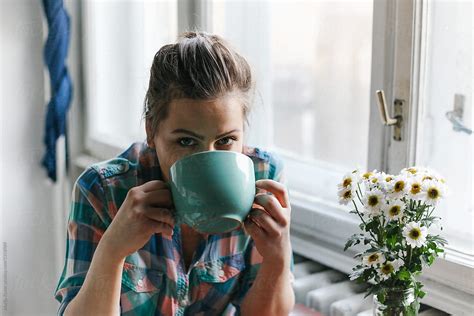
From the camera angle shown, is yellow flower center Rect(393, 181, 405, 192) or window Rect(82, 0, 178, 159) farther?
window Rect(82, 0, 178, 159)

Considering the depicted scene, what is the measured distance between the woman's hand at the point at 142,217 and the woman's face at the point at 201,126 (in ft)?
0.20

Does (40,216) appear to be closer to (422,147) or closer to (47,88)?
(47,88)

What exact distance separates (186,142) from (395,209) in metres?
0.24

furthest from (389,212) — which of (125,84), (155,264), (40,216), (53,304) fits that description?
(125,84)

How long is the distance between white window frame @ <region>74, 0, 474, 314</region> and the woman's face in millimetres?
294

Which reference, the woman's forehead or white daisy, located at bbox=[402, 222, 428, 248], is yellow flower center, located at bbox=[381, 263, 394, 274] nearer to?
white daisy, located at bbox=[402, 222, 428, 248]

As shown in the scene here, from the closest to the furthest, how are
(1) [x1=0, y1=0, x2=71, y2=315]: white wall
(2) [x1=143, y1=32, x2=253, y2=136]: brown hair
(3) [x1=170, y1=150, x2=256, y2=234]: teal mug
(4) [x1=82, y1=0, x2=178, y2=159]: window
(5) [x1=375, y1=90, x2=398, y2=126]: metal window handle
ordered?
(3) [x1=170, y1=150, x2=256, y2=234]: teal mug
(2) [x1=143, y1=32, x2=253, y2=136]: brown hair
(5) [x1=375, y1=90, x2=398, y2=126]: metal window handle
(1) [x1=0, y1=0, x2=71, y2=315]: white wall
(4) [x1=82, y1=0, x2=178, y2=159]: window

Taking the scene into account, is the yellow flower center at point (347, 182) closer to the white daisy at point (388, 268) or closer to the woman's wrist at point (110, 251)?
the white daisy at point (388, 268)

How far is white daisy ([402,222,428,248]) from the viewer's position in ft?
2.49

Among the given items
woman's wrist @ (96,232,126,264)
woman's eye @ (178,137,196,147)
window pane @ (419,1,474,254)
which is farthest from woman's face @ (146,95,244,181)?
window pane @ (419,1,474,254)

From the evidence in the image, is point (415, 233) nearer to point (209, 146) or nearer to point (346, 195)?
point (346, 195)

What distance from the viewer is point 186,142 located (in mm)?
800

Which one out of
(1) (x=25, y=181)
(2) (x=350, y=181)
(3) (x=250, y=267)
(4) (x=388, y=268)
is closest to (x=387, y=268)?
(4) (x=388, y=268)

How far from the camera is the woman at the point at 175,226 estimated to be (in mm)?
780
